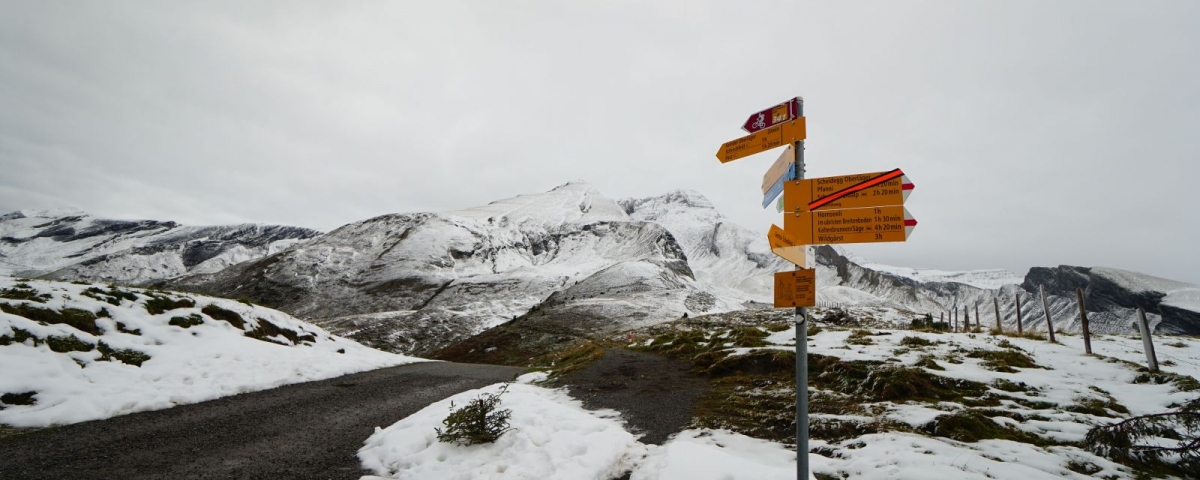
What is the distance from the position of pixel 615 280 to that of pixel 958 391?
105 meters

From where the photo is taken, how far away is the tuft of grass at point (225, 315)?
1522 cm

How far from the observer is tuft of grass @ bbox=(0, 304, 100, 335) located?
1031cm

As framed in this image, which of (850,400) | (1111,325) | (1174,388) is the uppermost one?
(1174,388)

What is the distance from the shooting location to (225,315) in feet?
51.6

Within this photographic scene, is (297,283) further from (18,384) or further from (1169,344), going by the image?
(1169,344)

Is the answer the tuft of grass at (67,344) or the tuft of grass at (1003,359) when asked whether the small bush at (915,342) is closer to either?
the tuft of grass at (1003,359)

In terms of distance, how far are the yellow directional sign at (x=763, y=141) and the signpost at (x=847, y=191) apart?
50 cm

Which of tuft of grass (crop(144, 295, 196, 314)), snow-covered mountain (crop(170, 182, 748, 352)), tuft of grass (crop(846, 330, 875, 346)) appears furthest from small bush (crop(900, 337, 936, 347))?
snow-covered mountain (crop(170, 182, 748, 352))

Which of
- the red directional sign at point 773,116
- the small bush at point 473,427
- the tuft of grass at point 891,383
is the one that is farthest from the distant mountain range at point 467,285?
the red directional sign at point 773,116

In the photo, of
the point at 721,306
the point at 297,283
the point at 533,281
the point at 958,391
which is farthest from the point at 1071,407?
the point at 297,283

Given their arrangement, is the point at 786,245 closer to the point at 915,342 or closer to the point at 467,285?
the point at 915,342

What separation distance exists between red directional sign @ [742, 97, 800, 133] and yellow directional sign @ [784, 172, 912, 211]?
2.52 feet

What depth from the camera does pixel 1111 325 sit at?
184500 mm

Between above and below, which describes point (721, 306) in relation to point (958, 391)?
below
